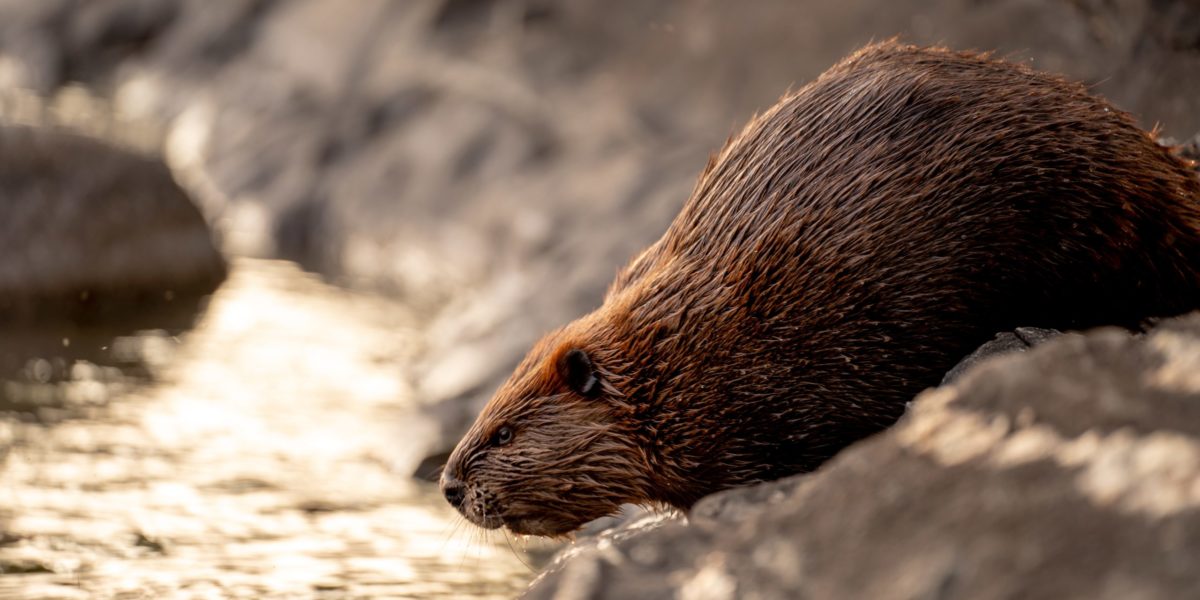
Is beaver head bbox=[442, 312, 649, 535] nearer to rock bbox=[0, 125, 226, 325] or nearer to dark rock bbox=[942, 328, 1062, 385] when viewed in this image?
dark rock bbox=[942, 328, 1062, 385]

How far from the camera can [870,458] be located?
7.55 ft

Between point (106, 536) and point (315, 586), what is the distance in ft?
2.56

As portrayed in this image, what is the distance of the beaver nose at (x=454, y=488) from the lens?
3.85m

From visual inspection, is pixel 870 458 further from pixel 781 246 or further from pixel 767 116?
pixel 767 116

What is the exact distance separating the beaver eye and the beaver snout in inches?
5.7

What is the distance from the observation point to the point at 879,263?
134 inches

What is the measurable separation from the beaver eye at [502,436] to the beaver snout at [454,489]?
0.48 feet

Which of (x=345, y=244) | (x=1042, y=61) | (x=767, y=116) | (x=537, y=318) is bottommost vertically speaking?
(x=767, y=116)

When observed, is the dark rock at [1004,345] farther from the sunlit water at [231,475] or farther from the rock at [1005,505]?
the sunlit water at [231,475]

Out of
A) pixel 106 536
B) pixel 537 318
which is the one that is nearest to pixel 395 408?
pixel 537 318

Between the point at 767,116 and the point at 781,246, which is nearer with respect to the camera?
the point at 781,246

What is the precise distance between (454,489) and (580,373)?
0.47m

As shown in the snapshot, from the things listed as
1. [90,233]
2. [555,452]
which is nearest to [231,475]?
[555,452]

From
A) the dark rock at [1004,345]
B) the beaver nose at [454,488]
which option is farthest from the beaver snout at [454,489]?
the dark rock at [1004,345]
